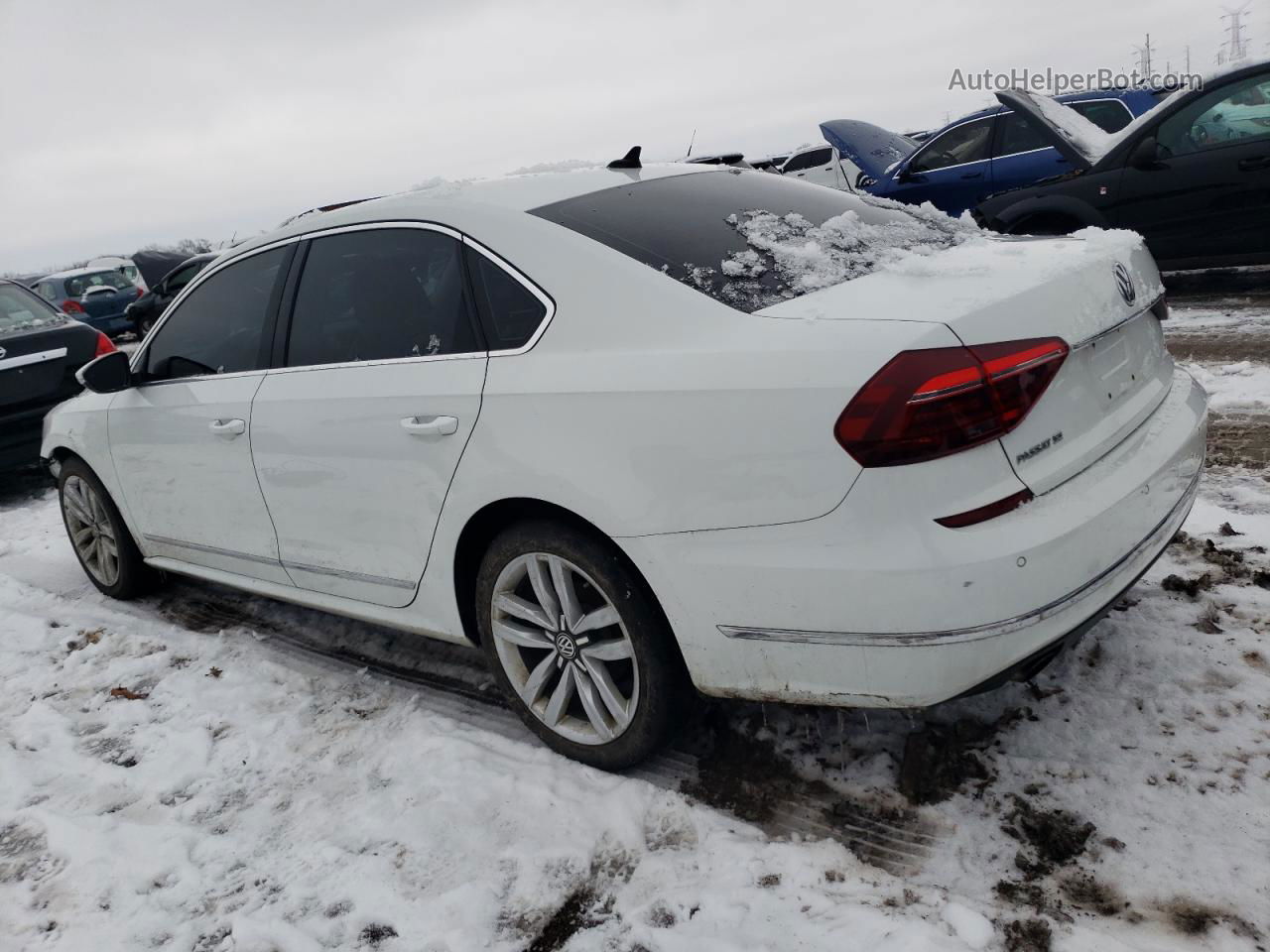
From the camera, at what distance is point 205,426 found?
Answer: 3.70 meters

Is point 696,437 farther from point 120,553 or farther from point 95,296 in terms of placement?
point 95,296

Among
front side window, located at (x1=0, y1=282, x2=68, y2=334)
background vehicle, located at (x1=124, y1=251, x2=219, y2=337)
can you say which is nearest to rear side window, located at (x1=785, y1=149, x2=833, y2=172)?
background vehicle, located at (x1=124, y1=251, x2=219, y2=337)

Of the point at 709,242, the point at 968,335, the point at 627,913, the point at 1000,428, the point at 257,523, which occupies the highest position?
the point at 709,242

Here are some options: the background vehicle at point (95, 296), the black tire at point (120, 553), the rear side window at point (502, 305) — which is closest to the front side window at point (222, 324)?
the black tire at point (120, 553)

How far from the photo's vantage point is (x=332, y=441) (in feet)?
10.3

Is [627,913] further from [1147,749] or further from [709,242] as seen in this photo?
[709,242]

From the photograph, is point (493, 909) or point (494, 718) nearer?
point (493, 909)

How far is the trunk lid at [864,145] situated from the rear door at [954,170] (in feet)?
3.03

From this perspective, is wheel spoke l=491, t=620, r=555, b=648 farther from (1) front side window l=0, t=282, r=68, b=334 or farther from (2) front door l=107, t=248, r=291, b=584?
(1) front side window l=0, t=282, r=68, b=334

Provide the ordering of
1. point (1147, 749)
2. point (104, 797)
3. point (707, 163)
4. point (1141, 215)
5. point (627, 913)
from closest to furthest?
point (627, 913) < point (1147, 749) < point (104, 797) < point (707, 163) < point (1141, 215)

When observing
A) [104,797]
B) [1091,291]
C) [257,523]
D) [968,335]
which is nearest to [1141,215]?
[1091,291]

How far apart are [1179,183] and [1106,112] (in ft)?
12.9

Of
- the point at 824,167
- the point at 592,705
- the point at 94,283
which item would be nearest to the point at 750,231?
the point at 592,705

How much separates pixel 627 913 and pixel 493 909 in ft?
1.10
